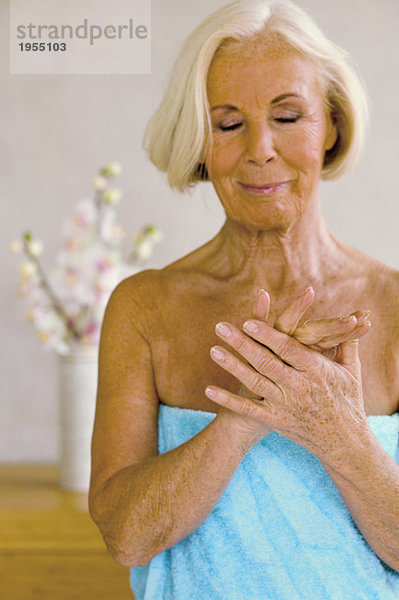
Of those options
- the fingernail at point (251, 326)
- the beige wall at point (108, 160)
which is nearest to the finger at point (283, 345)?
the fingernail at point (251, 326)

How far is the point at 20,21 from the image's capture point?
1.88m

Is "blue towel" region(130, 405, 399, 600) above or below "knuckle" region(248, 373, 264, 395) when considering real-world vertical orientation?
below

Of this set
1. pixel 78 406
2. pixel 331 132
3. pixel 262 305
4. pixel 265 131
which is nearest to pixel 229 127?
pixel 265 131

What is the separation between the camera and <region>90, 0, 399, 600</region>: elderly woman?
763mm

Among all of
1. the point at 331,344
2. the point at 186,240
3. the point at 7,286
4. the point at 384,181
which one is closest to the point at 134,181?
the point at 186,240

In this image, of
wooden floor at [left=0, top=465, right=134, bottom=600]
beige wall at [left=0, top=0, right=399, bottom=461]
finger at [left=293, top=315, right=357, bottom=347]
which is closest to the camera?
finger at [left=293, top=315, right=357, bottom=347]

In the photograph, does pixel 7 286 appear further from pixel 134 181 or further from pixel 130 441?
pixel 130 441

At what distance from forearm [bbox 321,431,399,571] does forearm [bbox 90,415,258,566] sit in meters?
0.11

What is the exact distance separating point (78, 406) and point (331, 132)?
98cm

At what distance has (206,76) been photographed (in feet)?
3.10

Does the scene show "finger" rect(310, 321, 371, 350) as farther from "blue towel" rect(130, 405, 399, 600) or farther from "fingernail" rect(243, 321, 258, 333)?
"blue towel" rect(130, 405, 399, 600)

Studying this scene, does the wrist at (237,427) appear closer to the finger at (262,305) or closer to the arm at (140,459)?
the arm at (140,459)

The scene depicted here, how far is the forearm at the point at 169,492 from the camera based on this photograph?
80cm

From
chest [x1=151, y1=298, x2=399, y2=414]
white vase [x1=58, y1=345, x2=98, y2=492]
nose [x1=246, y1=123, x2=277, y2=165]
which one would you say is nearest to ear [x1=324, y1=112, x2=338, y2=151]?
nose [x1=246, y1=123, x2=277, y2=165]
